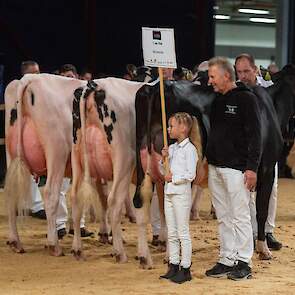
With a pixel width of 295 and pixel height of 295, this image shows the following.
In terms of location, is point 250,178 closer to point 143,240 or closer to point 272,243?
point 143,240

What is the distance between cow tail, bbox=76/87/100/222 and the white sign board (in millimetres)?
812

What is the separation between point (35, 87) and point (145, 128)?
122 centimetres

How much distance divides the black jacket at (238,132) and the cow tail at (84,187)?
121 cm

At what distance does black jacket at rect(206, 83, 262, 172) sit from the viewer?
540cm

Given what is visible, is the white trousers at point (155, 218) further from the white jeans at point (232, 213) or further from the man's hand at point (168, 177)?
the man's hand at point (168, 177)

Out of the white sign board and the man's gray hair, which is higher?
the white sign board

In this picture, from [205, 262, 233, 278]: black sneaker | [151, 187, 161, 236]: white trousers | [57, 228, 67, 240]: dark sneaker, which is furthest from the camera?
[57, 228, 67, 240]: dark sneaker

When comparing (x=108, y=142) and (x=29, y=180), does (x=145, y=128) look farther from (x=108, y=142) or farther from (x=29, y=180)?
(x=29, y=180)

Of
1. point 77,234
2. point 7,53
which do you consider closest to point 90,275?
point 77,234

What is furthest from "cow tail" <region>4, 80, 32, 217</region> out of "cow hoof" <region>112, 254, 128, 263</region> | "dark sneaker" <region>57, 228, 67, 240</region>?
"cow hoof" <region>112, 254, 128, 263</region>

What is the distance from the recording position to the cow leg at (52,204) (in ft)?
21.6

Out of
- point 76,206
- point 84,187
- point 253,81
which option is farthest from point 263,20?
point 84,187

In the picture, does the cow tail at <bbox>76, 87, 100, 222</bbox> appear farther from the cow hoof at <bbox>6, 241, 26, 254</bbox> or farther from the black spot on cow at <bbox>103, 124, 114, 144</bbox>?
the cow hoof at <bbox>6, 241, 26, 254</bbox>

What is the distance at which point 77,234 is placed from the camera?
6.42 m
